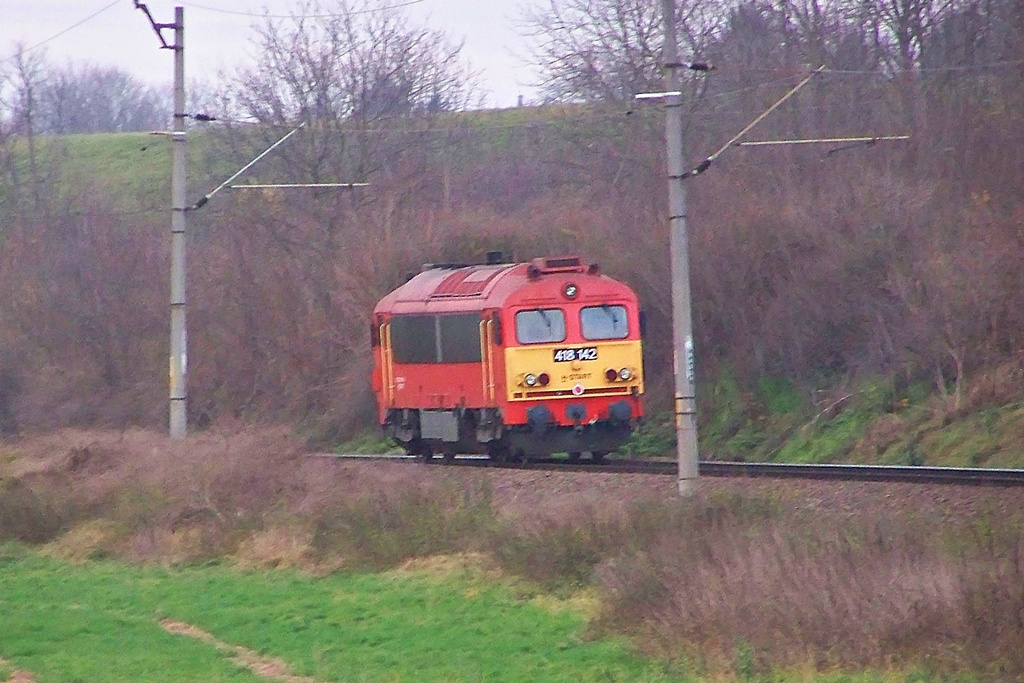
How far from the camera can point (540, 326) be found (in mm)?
22938

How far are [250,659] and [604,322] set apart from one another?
1219 cm

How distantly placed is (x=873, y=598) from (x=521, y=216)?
26.0 m

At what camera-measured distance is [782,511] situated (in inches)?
573

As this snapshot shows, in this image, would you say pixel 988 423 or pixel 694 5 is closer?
pixel 988 423

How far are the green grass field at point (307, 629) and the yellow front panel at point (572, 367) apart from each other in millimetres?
7149

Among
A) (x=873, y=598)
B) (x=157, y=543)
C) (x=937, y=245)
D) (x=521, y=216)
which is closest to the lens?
(x=873, y=598)

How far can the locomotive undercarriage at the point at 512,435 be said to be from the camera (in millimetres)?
22984

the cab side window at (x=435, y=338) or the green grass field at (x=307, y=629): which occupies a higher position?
the cab side window at (x=435, y=338)

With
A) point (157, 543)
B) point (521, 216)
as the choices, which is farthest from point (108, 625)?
point (521, 216)

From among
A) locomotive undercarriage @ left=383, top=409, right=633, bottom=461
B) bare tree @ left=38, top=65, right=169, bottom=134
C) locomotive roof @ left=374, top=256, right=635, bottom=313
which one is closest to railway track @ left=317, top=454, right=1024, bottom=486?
locomotive undercarriage @ left=383, top=409, right=633, bottom=461

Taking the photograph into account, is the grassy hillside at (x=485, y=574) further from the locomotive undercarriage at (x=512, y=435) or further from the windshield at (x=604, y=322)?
the windshield at (x=604, y=322)

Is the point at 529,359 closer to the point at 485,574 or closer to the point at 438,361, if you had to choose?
the point at 438,361

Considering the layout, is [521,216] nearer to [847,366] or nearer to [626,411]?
[847,366]

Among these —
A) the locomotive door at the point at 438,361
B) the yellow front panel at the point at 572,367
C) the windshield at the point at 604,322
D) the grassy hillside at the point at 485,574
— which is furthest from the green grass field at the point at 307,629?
the windshield at the point at 604,322
